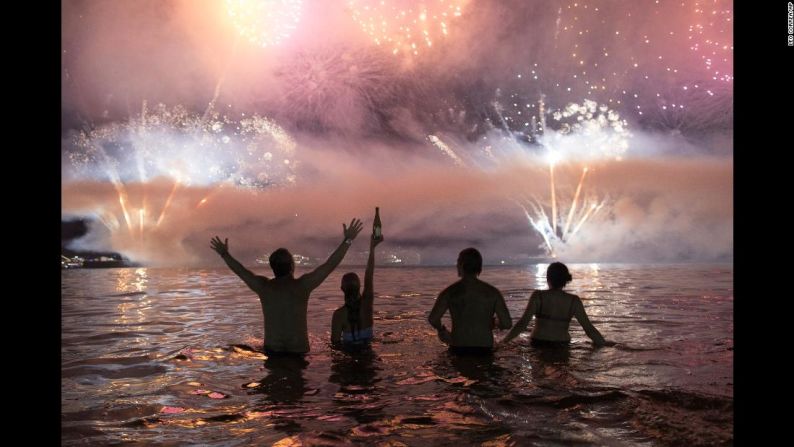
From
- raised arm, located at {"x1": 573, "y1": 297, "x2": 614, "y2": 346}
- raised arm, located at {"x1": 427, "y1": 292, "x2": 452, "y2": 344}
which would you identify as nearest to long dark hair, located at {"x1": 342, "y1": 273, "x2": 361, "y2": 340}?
raised arm, located at {"x1": 427, "y1": 292, "x2": 452, "y2": 344}

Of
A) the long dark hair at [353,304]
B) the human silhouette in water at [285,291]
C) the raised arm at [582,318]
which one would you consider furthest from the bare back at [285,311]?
the raised arm at [582,318]

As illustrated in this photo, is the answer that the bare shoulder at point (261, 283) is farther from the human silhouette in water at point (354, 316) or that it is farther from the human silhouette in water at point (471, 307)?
the human silhouette in water at point (471, 307)

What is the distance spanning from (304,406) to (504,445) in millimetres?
2550

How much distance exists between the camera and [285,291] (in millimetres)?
8469

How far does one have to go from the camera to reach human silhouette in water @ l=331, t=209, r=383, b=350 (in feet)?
31.8

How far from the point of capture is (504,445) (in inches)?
200

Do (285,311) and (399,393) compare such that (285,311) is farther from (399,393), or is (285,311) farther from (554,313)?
(554,313)

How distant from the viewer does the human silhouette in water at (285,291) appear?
27.7 feet

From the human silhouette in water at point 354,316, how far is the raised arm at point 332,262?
90 cm
